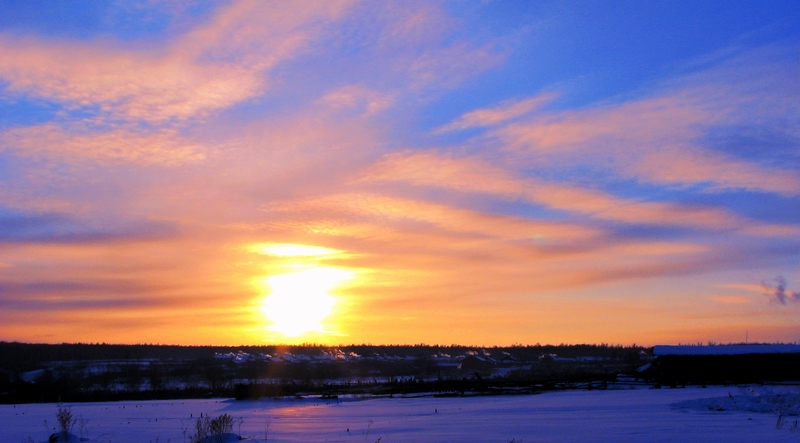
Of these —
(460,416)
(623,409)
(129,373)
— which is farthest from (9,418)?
(129,373)

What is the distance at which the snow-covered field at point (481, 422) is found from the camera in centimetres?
1988

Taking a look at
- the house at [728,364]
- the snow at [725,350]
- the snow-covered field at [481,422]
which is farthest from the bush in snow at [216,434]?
the snow at [725,350]

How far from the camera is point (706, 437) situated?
18469 millimetres

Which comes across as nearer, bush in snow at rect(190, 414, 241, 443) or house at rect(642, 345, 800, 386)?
bush in snow at rect(190, 414, 241, 443)

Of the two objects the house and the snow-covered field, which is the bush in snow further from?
the house

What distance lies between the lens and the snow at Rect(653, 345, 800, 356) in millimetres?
51562

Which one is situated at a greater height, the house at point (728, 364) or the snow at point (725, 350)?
the snow at point (725, 350)

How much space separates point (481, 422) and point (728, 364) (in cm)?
3378

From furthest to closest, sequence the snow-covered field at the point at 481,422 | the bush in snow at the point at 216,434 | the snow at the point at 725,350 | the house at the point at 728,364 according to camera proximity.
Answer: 1. the snow at the point at 725,350
2. the house at the point at 728,364
3. the bush in snow at the point at 216,434
4. the snow-covered field at the point at 481,422

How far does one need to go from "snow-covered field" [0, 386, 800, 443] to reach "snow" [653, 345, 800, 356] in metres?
15.0

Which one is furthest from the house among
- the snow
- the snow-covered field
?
the snow-covered field

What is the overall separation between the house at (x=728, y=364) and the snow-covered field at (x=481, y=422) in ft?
46.7

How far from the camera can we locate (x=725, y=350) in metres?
52.1

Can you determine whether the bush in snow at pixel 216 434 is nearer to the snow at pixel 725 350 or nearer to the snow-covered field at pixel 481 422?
the snow-covered field at pixel 481 422
